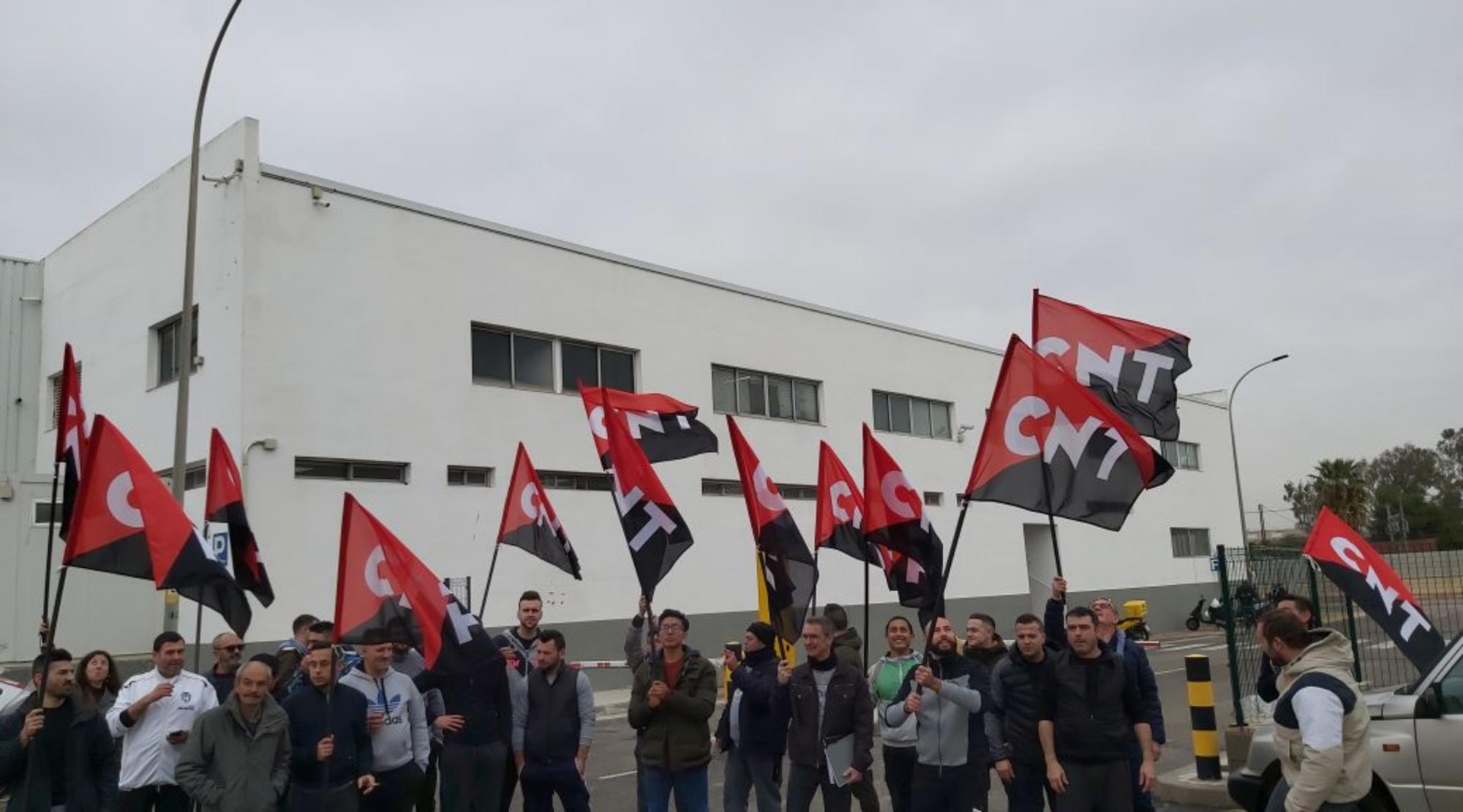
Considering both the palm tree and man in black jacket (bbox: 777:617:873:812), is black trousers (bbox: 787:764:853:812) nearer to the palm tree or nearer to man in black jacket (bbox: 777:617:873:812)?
man in black jacket (bbox: 777:617:873:812)

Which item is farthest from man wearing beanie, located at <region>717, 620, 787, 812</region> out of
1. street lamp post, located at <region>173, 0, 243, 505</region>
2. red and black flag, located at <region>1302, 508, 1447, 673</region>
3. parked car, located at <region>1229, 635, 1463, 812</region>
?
street lamp post, located at <region>173, 0, 243, 505</region>

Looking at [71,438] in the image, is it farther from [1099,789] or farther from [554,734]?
[1099,789]

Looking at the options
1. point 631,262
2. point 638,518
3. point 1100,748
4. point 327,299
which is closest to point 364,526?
point 638,518

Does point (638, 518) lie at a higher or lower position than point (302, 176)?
lower

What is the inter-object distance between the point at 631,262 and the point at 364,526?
1573cm

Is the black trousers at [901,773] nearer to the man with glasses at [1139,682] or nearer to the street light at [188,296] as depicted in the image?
the man with glasses at [1139,682]

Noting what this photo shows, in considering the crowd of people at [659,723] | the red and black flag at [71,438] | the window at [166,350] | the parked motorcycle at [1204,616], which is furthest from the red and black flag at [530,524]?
the parked motorcycle at [1204,616]

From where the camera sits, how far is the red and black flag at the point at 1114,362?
8547mm

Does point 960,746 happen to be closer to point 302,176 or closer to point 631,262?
point 302,176

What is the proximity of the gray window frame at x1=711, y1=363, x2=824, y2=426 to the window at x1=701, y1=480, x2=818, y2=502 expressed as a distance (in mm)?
1401

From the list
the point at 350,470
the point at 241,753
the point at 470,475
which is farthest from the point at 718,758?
the point at 470,475

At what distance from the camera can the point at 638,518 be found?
27.9 ft

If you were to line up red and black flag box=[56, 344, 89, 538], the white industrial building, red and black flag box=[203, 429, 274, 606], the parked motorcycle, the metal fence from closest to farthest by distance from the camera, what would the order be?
red and black flag box=[56, 344, 89, 538]
red and black flag box=[203, 429, 274, 606]
the metal fence
the white industrial building
the parked motorcycle

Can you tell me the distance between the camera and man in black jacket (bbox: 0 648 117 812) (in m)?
6.55
